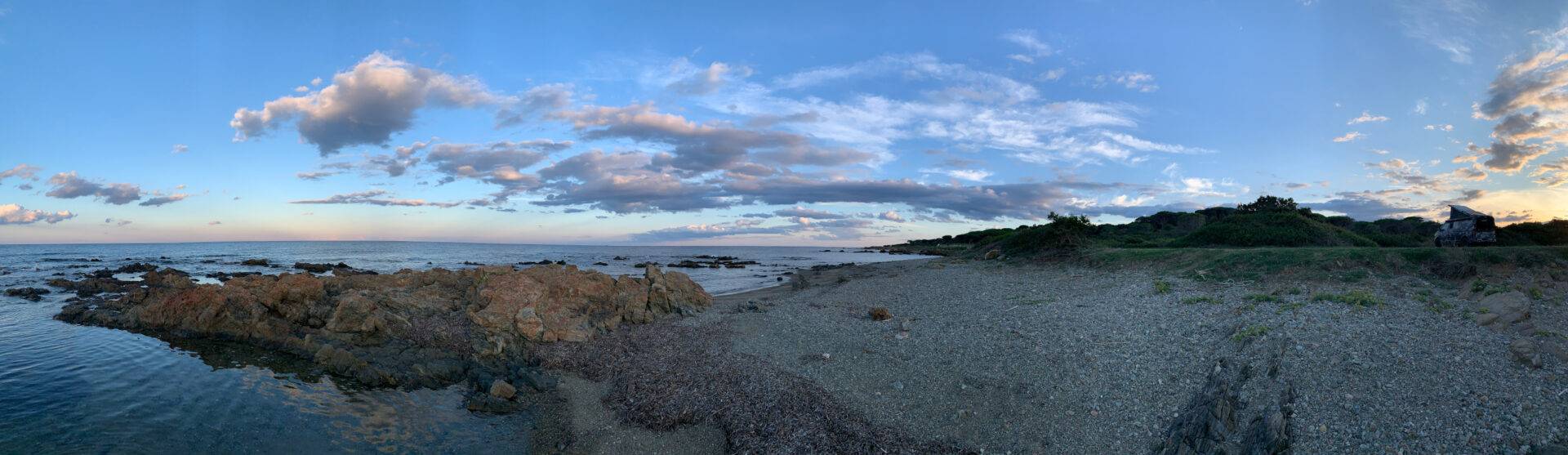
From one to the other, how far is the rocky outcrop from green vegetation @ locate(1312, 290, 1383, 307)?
17.2 meters

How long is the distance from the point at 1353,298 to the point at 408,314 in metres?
23.1

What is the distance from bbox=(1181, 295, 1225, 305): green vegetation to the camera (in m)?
14.3

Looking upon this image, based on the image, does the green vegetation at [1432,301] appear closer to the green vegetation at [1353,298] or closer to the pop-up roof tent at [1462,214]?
the green vegetation at [1353,298]

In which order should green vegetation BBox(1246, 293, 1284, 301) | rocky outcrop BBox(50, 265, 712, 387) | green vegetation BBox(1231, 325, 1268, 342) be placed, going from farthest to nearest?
rocky outcrop BBox(50, 265, 712, 387)
green vegetation BBox(1246, 293, 1284, 301)
green vegetation BBox(1231, 325, 1268, 342)

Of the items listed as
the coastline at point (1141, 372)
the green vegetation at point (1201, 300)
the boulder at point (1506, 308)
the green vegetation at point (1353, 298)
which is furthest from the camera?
the green vegetation at point (1201, 300)

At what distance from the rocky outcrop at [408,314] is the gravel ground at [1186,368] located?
486 centimetres

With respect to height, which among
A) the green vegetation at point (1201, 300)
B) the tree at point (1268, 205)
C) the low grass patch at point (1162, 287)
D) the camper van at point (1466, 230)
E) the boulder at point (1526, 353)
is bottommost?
the boulder at point (1526, 353)

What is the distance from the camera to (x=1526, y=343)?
803 centimetres

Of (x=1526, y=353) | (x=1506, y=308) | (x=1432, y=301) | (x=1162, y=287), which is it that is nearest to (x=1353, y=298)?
(x=1432, y=301)

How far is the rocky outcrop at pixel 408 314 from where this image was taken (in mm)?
13625

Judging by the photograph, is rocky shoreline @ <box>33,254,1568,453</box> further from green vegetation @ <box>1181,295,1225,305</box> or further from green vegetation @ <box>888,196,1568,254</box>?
green vegetation @ <box>888,196,1568,254</box>

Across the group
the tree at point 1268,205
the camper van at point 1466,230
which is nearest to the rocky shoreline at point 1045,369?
the camper van at point 1466,230

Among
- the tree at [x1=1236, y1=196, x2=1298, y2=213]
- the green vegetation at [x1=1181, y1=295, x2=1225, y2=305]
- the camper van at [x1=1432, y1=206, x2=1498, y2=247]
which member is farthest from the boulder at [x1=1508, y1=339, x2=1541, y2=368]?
the tree at [x1=1236, y1=196, x2=1298, y2=213]

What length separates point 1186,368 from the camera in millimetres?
9914
